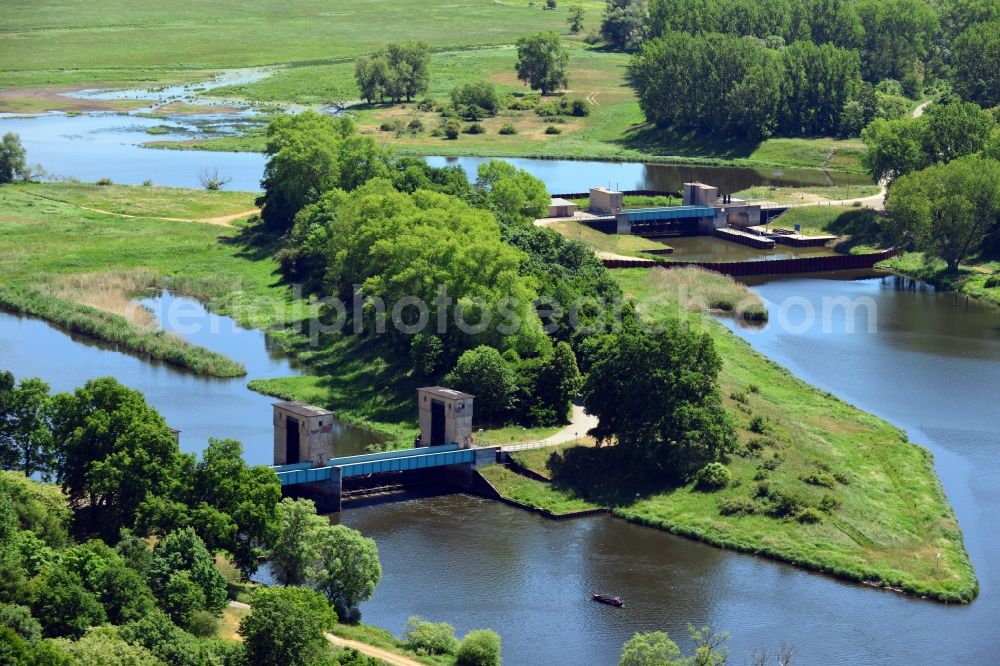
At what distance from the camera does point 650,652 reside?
63.8 metres

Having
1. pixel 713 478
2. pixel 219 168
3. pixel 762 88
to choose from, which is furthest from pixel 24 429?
pixel 762 88

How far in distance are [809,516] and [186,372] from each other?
131 feet

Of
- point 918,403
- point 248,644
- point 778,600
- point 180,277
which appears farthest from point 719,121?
point 248,644

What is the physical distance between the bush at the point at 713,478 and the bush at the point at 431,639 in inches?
794

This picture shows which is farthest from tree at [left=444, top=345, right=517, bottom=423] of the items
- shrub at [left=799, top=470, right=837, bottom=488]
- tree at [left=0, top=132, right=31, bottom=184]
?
tree at [left=0, top=132, right=31, bottom=184]

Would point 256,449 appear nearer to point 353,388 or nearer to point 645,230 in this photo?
point 353,388

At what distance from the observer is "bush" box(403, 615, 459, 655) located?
67.2m

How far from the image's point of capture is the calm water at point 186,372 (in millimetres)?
92938

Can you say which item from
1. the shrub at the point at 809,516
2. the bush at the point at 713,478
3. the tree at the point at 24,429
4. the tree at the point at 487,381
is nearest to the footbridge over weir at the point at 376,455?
the tree at the point at 487,381

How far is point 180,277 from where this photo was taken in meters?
127

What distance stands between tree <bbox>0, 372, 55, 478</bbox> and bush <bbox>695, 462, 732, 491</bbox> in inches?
1169

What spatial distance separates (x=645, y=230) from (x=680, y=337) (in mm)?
63700

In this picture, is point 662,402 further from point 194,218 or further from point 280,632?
point 194,218

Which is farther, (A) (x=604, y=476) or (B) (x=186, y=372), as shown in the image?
(B) (x=186, y=372)
